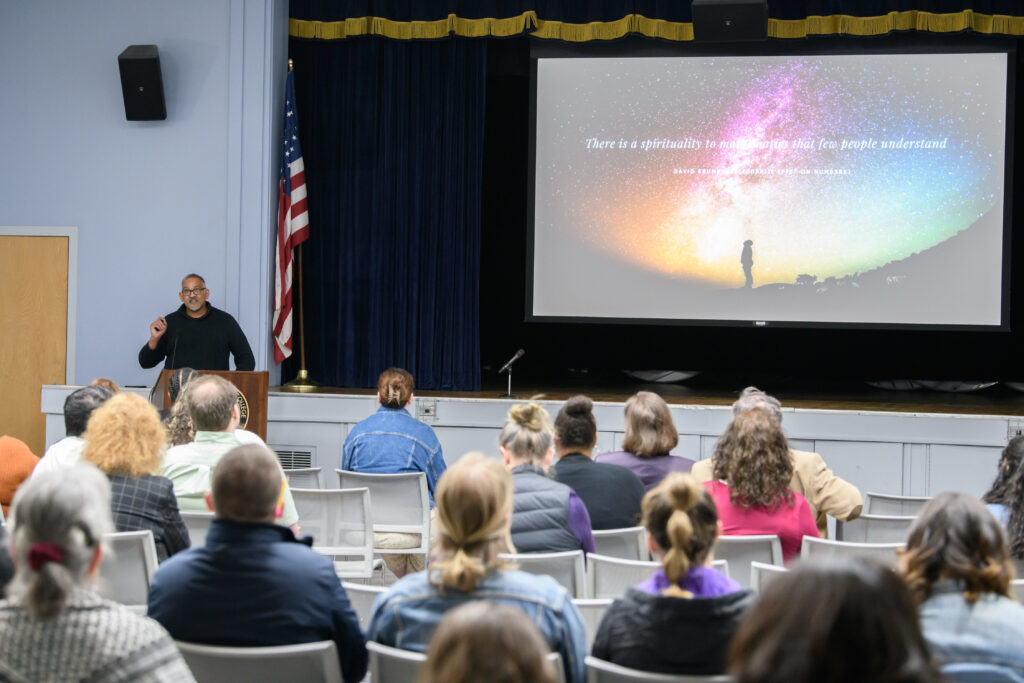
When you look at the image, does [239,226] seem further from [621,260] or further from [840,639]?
[840,639]

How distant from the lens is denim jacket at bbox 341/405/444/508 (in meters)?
4.56

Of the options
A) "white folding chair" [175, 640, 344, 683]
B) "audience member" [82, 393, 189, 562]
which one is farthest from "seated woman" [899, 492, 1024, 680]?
"audience member" [82, 393, 189, 562]

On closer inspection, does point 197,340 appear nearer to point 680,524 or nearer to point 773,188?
point 773,188

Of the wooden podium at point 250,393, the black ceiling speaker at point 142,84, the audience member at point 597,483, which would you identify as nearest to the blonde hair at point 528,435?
the audience member at point 597,483

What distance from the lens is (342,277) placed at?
765 centimetres

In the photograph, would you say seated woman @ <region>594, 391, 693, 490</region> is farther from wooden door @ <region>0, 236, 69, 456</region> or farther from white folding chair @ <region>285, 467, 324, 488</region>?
wooden door @ <region>0, 236, 69, 456</region>

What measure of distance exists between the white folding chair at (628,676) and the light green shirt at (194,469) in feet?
5.39

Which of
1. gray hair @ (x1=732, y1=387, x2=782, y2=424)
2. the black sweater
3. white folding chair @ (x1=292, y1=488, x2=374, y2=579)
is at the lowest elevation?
white folding chair @ (x1=292, y1=488, x2=374, y2=579)

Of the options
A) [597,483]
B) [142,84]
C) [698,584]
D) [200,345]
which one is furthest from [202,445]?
[142,84]

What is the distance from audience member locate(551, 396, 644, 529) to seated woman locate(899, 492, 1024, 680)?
61.8 inches

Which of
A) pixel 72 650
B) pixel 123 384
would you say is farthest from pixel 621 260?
pixel 72 650

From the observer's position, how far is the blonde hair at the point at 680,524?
6.64 ft

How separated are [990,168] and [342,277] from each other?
4540 millimetres

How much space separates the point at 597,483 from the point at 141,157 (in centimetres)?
497
